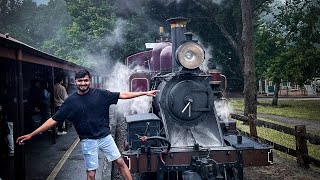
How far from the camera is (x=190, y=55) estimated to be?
539 centimetres

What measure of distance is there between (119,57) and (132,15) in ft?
11.4

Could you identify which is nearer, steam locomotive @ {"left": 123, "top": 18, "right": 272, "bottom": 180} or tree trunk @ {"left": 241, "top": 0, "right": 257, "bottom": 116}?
steam locomotive @ {"left": 123, "top": 18, "right": 272, "bottom": 180}

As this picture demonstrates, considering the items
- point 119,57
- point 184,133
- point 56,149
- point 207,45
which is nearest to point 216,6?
point 207,45

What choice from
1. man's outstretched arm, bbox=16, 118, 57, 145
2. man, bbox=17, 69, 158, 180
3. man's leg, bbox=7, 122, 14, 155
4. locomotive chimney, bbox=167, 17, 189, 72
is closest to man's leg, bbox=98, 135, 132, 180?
man, bbox=17, 69, 158, 180

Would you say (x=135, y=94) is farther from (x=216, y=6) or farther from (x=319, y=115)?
(x=216, y=6)

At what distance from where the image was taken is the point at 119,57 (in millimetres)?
26719

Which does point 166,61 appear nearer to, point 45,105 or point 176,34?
point 176,34

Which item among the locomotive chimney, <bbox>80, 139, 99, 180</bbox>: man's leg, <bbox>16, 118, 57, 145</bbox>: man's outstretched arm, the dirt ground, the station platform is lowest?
the dirt ground

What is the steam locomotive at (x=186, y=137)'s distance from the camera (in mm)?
4719

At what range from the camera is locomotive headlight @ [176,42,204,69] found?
17.5ft

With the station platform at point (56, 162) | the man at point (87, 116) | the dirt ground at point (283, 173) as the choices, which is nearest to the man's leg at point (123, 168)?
the man at point (87, 116)

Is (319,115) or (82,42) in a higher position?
(82,42)

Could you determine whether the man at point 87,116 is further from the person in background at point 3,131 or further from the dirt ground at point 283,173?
the dirt ground at point 283,173

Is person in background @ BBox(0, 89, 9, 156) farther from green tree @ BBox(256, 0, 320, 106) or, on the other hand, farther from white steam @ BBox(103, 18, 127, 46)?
white steam @ BBox(103, 18, 127, 46)
